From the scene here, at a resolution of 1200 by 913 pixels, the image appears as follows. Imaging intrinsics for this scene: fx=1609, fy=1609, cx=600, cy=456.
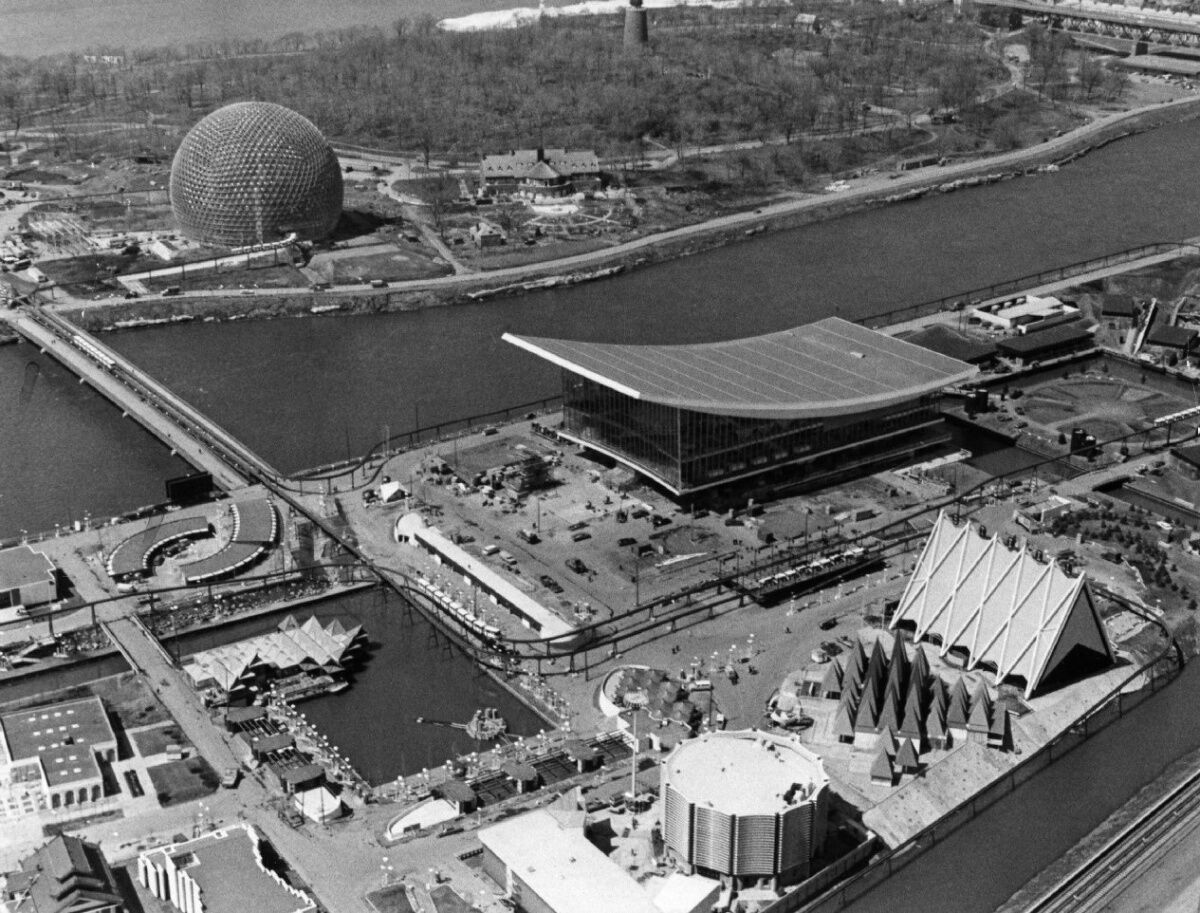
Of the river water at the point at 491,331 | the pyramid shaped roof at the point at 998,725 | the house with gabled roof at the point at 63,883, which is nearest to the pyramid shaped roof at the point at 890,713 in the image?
the pyramid shaped roof at the point at 998,725

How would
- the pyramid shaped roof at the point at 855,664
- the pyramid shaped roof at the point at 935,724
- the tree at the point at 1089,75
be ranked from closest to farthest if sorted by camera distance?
the pyramid shaped roof at the point at 935,724 → the pyramid shaped roof at the point at 855,664 → the tree at the point at 1089,75

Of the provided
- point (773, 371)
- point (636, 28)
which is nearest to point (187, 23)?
point (636, 28)

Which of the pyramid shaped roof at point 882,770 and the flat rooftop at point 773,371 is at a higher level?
the flat rooftop at point 773,371

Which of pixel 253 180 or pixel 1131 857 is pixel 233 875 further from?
pixel 253 180

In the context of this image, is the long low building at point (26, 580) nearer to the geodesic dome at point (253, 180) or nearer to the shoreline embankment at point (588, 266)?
the shoreline embankment at point (588, 266)

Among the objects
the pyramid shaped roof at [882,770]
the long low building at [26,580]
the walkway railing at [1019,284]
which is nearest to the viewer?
the pyramid shaped roof at [882,770]

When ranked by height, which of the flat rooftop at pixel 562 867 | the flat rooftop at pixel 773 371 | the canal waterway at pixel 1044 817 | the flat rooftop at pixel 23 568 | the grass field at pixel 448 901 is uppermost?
the flat rooftop at pixel 773 371

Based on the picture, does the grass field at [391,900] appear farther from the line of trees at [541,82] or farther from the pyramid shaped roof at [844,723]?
the line of trees at [541,82]

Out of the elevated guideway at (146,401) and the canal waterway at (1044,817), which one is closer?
the canal waterway at (1044,817)

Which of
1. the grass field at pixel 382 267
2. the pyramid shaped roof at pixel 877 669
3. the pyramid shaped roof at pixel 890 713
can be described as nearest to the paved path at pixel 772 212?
the grass field at pixel 382 267
